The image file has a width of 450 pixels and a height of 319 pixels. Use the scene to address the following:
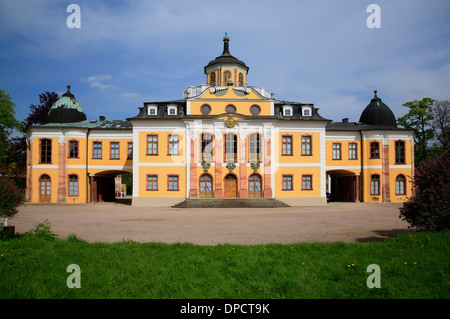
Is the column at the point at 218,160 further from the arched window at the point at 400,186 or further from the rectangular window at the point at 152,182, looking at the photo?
the arched window at the point at 400,186

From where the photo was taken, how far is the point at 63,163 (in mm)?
33000

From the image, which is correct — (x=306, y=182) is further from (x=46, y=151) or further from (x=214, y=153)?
(x=46, y=151)

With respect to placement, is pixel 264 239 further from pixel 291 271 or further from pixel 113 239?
pixel 113 239

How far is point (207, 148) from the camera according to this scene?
31.8 m

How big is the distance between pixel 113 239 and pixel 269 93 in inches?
1039

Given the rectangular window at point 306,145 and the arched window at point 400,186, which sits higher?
the rectangular window at point 306,145

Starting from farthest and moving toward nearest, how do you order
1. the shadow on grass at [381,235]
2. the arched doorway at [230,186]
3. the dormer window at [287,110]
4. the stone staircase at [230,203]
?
the dormer window at [287,110], the arched doorway at [230,186], the stone staircase at [230,203], the shadow on grass at [381,235]

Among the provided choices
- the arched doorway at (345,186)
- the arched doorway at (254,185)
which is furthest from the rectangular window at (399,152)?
the arched doorway at (254,185)

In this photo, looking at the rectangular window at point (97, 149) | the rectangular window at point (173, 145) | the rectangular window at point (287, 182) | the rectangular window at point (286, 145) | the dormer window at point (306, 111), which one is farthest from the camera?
the rectangular window at point (97, 149)

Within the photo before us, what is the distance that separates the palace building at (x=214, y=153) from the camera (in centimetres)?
3164

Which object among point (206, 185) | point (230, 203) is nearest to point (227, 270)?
point (230, 203)

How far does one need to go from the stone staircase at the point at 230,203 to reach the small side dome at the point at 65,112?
17537 mm

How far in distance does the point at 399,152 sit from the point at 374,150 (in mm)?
2705

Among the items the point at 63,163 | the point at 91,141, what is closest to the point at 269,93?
the point at 91,141
